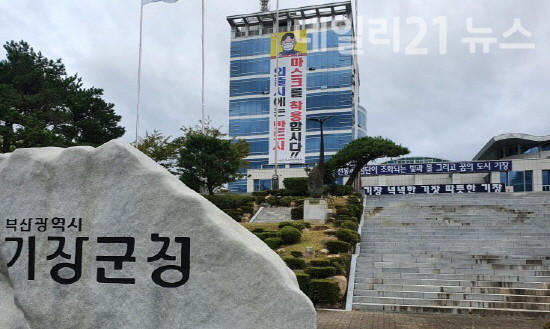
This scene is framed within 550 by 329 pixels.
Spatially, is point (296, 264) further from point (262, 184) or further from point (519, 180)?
point (262, 184)

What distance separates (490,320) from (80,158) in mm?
8990

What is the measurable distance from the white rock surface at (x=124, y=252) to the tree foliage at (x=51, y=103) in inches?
822

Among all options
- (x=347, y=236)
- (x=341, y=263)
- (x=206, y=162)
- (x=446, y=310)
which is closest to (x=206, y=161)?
(x=206, y=162)

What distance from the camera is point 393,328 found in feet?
29.3

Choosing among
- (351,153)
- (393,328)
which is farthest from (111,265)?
(351,153)

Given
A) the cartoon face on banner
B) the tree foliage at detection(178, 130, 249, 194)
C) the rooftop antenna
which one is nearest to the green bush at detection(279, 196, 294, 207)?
the tree foliage at detection(178, 130, 249, 194)

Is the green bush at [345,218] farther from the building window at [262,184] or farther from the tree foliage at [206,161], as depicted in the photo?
the building window at [262,184]

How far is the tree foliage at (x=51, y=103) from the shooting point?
2703 cm

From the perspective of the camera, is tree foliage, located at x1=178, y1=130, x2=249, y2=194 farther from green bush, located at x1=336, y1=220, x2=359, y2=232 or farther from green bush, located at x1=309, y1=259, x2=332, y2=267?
green bush, located at x1=309, y1=259, x2=332, y2=267

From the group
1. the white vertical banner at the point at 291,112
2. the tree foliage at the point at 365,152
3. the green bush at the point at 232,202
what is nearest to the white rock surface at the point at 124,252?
the green bush at the point at 232,202

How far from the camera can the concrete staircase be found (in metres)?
11.1

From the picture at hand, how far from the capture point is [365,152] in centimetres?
2733

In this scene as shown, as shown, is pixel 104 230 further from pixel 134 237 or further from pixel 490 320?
pixel 490 320

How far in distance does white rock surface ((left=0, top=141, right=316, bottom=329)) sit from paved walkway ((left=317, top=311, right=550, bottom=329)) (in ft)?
15.9
